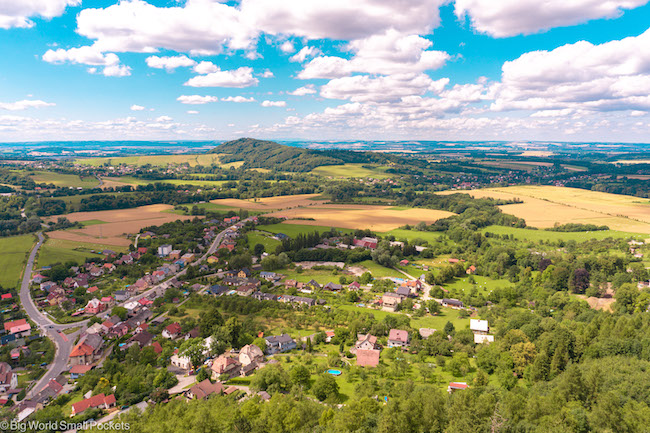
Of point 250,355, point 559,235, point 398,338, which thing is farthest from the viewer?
point 559,235

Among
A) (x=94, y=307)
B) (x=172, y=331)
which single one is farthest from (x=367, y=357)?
(x=94, y=307)

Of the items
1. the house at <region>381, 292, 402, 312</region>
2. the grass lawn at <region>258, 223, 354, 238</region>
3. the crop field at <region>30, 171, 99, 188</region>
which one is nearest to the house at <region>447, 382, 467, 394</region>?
the house at <region>381, 292, 402, 312</region>

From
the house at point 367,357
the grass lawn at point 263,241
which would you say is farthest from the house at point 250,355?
the grass lawn at point 263,241

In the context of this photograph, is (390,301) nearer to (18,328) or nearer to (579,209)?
(18,328)

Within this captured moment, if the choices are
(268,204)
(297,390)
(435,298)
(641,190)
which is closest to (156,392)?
(297,390)

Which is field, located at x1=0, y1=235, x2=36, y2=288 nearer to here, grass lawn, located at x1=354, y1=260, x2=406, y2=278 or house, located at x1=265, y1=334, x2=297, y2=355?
house, located at x1=265, y1=334, x2=297, y2=355
